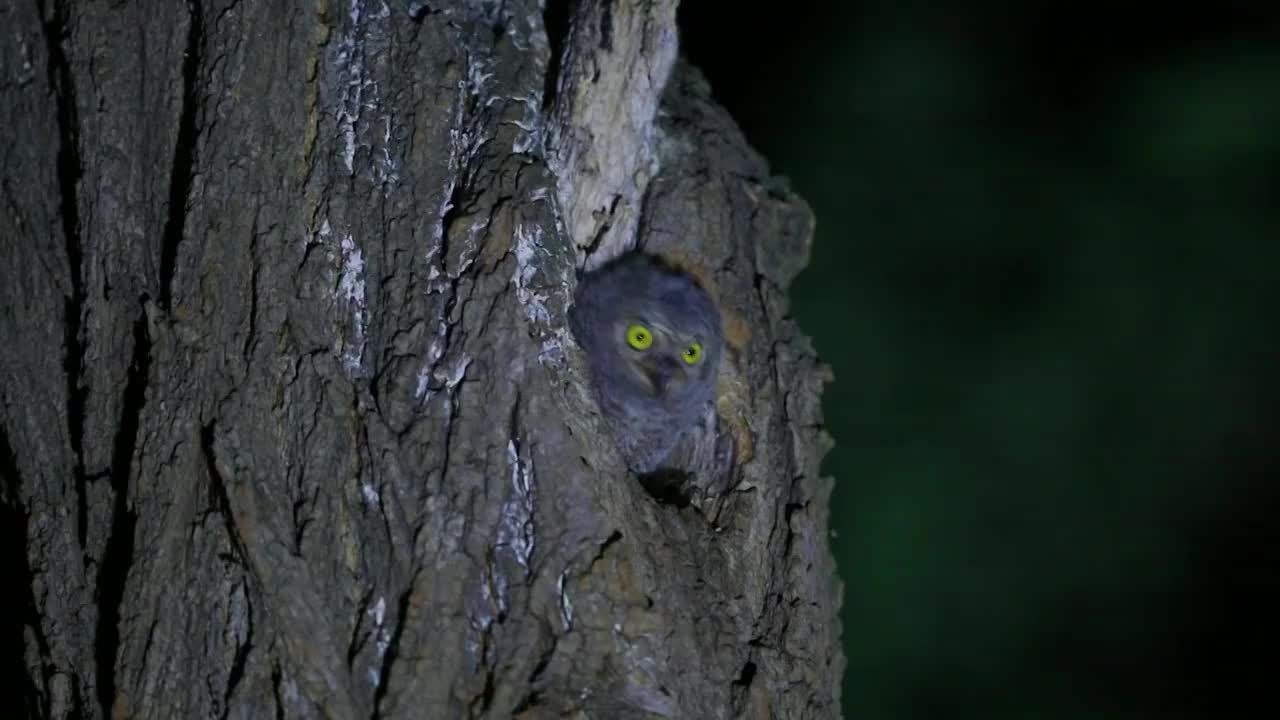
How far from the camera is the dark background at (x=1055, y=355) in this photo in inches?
124

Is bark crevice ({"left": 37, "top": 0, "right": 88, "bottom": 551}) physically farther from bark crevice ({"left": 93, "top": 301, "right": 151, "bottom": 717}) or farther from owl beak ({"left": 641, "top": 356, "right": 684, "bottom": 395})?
owl beak ({"left": 641, "top": 356, "right": 684, "bottom": 395})

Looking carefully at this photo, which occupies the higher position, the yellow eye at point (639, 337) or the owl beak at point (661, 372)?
the yellow eye at point (639, 337)

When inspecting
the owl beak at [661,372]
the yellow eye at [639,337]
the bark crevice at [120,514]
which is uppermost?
the yellow eye at [639,337]

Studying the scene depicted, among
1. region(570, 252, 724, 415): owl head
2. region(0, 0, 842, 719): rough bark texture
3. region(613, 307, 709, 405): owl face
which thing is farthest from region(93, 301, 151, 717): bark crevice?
region(613, 307, 709, 405): owl face

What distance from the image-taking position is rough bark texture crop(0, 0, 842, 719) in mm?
1635

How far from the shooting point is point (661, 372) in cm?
259

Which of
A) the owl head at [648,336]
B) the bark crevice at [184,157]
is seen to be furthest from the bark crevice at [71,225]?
the owl head at [648,336]

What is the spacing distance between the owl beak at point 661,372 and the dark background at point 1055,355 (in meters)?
1.23

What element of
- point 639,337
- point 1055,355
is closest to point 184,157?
point 639,337

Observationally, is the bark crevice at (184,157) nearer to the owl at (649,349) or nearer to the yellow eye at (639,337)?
the owl at (649,349)

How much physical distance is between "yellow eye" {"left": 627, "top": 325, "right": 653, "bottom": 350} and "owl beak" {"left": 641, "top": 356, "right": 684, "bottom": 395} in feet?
0.16

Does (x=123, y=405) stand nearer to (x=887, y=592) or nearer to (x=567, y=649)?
(x=567, y=649)

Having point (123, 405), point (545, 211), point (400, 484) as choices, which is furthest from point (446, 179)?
point (123, 405)

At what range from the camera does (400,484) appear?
1.68m
